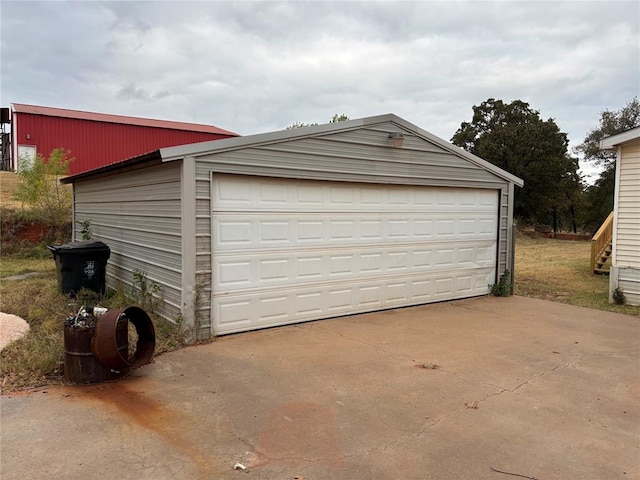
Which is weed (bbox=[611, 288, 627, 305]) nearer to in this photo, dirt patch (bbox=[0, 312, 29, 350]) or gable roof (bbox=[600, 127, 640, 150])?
gable roof (bbox=[600, 127, 640, 150])

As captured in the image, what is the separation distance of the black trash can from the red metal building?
51.1 ft

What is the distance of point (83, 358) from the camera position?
4.29 metres

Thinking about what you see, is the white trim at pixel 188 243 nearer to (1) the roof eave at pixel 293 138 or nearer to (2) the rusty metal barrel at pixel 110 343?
(1) the roof eave at pixel 293 138

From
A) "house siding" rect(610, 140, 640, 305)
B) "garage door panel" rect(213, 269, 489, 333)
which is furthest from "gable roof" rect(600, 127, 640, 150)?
"garage door panel" rect(213, 269, 489, 333)

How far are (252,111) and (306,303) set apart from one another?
19.3 meters

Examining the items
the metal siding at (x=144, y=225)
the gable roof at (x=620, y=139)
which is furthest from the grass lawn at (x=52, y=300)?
the gable roof at (x=620, y=139)

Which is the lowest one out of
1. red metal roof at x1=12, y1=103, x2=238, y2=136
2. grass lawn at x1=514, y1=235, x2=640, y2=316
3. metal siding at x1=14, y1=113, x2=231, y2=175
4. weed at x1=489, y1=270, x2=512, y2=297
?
grass lawn at x1=514, y1=235, x2=640, y2=316

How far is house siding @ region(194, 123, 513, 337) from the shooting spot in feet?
19.4

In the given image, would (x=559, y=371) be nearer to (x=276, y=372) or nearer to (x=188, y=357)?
(x=276, y=372)

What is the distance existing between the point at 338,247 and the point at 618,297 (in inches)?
225

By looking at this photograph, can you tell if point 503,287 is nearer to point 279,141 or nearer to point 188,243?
point 279,141

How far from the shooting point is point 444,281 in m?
8.79

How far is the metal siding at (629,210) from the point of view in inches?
339

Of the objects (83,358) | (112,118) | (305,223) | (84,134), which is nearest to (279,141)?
(305,223)
